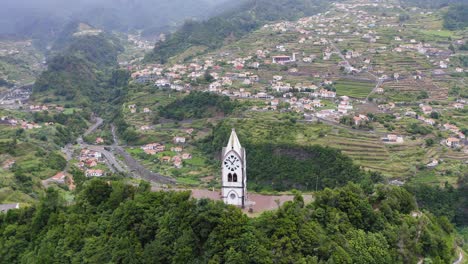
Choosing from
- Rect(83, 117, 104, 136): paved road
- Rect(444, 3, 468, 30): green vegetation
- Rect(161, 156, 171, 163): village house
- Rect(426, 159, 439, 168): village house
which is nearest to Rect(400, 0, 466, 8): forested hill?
Rect(444, 3, 468, 30): green vegetation

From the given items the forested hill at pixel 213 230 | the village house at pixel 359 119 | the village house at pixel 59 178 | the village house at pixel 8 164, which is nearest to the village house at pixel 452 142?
the village house at pixel 359 119

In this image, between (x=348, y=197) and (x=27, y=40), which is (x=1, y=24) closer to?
(x=27, y=40)

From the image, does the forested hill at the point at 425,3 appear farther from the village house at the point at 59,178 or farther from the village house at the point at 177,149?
the village house at the point at 59,178

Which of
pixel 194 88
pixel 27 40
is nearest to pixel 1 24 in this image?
pixel 27 40

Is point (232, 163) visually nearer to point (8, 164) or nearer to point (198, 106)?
point (8, 164)

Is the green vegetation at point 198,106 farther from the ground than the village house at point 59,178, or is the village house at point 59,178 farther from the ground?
the green vegetation at point 198,106

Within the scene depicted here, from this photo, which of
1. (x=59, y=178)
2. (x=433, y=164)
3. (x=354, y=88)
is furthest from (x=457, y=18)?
(x=59, y=178)
